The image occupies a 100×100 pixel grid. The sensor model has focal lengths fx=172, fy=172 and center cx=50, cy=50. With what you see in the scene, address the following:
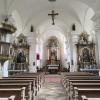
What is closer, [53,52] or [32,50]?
[32,50]

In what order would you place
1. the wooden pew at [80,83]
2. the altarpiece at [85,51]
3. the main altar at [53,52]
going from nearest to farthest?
the wooden pew at [80,83] < the altarpiece at [85,51] < the main altar at [53,52]

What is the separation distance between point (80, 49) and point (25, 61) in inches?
224

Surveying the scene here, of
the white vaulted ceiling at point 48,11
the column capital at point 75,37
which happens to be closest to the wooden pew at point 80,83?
the white vaulted ceiling at point 48,11

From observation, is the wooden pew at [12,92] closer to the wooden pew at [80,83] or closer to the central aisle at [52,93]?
the wooden pew at [80,83]

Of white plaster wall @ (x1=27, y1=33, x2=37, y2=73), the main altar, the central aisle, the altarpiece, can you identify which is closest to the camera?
the central aisle

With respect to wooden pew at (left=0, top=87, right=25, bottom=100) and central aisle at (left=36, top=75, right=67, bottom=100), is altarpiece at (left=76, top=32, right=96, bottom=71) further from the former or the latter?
wooden pew at (left=0, top=87, right=25, bottom=100)

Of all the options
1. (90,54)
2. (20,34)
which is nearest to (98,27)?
(90,54)

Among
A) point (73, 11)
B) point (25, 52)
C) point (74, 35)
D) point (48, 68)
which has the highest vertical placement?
point (73, 11)

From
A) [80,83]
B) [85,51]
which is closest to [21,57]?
[85,51]

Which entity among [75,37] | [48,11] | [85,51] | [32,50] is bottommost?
[85,51]

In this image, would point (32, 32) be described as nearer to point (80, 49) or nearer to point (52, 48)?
point (80, 49)

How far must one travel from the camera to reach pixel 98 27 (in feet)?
35.8

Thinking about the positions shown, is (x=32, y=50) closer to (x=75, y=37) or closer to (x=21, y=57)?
(x=21, y=57)

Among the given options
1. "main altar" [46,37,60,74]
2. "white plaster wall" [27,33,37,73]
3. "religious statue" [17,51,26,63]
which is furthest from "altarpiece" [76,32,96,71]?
"main altar" [46,37,60,74]
